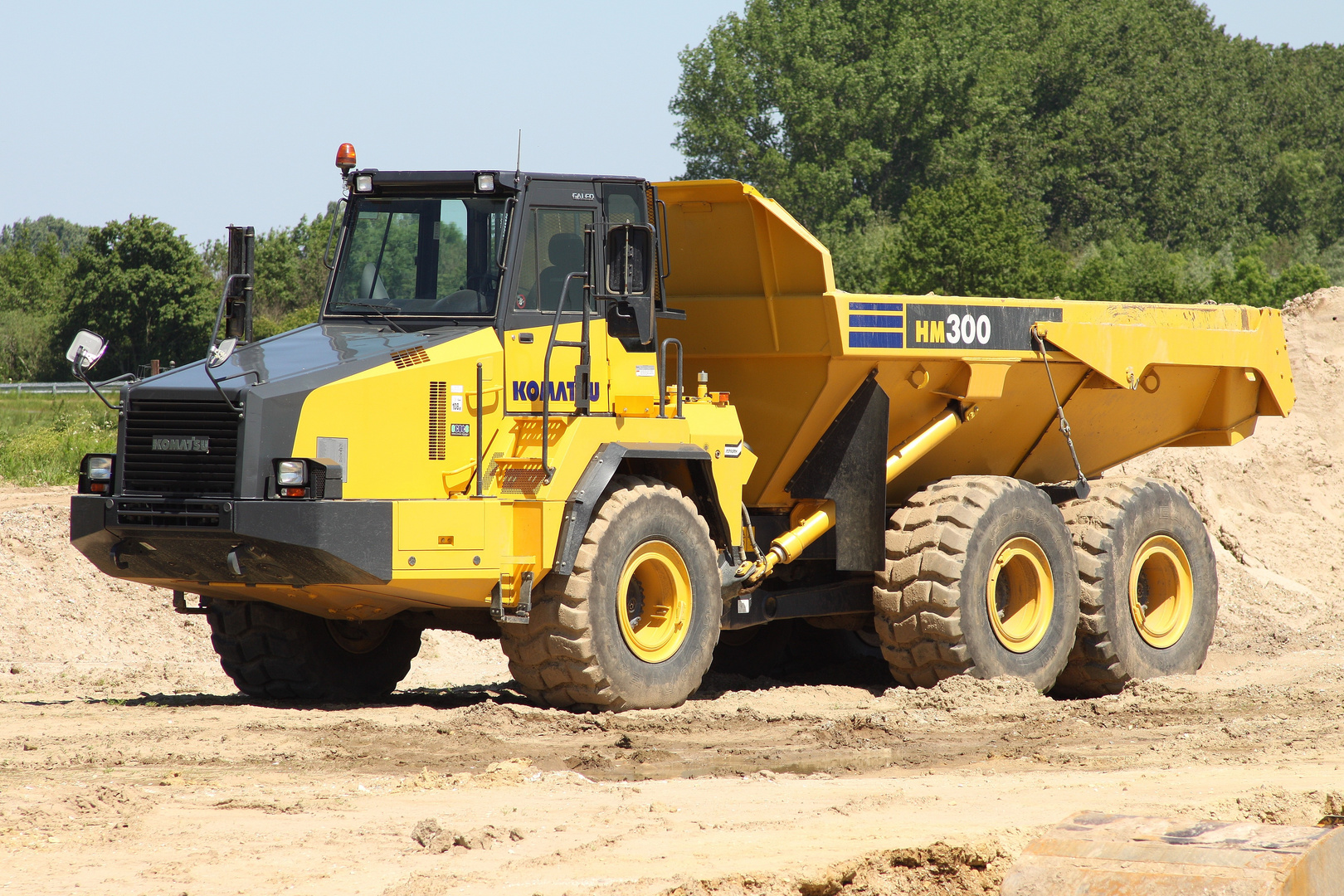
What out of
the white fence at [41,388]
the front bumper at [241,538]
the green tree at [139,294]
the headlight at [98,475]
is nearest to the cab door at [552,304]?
the front bumper at [241,538]

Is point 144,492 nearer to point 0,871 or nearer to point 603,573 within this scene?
point 603,573

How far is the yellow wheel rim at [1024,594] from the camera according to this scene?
400 inches

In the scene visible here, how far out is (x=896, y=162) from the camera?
60.9 metres

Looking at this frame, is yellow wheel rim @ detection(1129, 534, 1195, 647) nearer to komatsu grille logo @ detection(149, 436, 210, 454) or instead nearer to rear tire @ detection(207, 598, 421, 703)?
rear tire @ detection(207, 598, 421, 703)

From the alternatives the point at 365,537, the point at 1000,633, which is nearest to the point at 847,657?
the point at 1000,633

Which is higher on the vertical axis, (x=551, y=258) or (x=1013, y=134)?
(x=1013, y=134)

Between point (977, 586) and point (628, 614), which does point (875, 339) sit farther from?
point (628, 614)

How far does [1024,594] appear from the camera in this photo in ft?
34.0

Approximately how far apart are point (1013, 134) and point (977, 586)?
55123 mm

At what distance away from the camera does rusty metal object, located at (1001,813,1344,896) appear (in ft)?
13.5

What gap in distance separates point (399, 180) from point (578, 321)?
1.38 metres

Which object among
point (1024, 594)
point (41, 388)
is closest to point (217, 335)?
point (1024, 594)

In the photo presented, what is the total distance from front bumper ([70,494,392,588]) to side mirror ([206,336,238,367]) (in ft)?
2.46

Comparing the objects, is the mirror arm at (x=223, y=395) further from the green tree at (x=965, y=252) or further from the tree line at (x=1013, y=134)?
the tree line at (x=1013, y=134)
